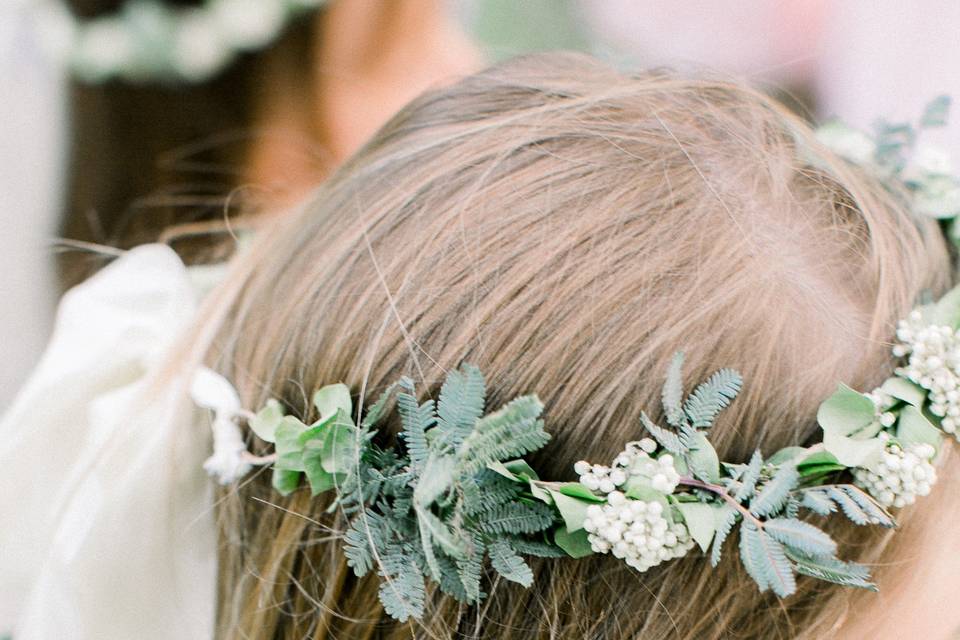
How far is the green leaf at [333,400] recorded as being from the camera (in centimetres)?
59

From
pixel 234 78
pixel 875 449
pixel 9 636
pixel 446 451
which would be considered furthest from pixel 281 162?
pixel 875 449

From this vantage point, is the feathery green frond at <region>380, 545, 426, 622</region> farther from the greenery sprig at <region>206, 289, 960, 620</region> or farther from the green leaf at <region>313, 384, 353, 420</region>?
the green leaf at <region>313, 384, 353, 420</region>

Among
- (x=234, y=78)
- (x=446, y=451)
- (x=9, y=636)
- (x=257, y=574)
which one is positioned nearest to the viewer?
(x=446, y=451)

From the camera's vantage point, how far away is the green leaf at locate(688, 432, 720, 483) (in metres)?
0.55

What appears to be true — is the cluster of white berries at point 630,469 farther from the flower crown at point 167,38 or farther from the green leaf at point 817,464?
the flower crown at point 167,38

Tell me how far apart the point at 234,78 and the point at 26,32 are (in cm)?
45

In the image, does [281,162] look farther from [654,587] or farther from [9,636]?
[654,587]

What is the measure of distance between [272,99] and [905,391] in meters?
1.28

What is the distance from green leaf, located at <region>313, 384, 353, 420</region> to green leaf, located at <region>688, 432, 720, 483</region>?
233 millimetres

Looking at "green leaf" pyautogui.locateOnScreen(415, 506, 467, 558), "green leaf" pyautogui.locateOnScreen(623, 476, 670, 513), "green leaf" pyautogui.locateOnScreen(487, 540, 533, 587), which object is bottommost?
"green leaf" pyautogui.locateOnScreen(487, 540, 533, 587)

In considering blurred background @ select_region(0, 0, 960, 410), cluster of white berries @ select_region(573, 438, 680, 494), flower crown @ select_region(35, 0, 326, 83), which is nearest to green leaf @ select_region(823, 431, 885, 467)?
cluster of white berries @ select_region(573, 438, 680, 494)

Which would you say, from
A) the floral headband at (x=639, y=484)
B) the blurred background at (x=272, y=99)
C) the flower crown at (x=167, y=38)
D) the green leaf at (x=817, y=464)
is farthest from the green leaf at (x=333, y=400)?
the flower crown at (x=167, y=38)

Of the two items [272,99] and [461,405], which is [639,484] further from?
[272,99]

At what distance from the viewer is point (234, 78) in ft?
5.02
